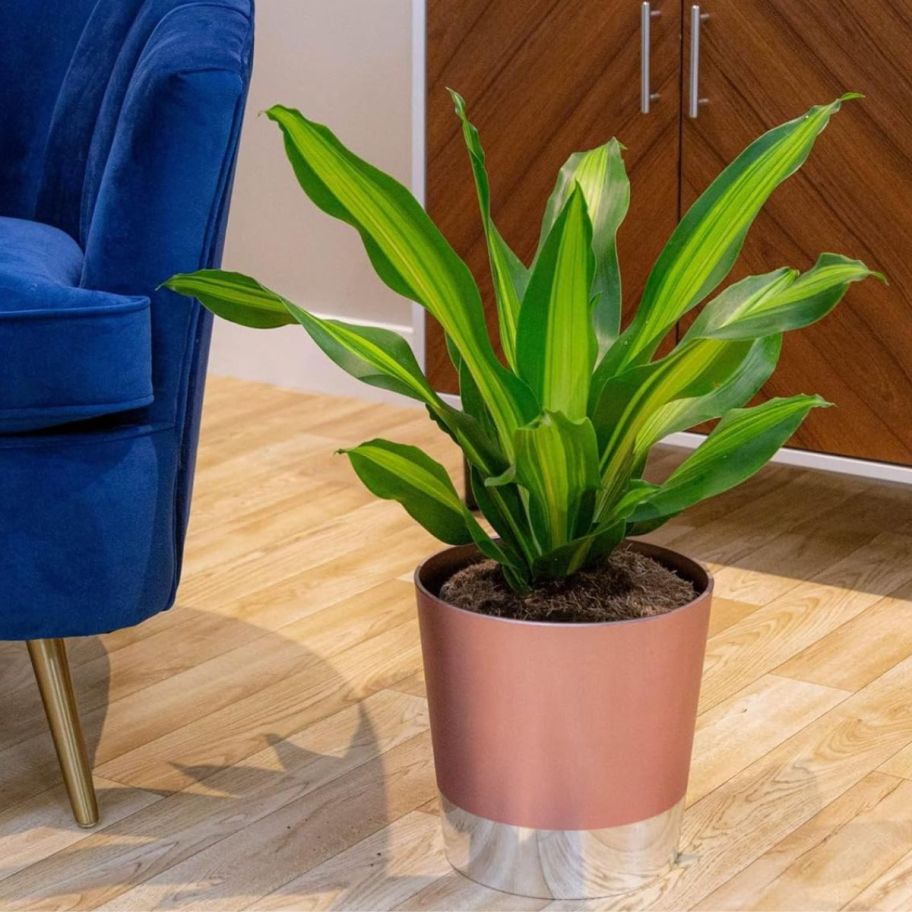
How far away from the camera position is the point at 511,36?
1942 mm

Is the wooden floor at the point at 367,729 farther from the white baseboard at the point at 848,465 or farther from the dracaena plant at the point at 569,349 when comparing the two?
the dracaena plant at the point at 569,349

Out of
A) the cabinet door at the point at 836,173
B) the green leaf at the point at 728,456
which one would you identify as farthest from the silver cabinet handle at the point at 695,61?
the green leaf at the point at 728,456

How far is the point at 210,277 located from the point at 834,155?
891mm

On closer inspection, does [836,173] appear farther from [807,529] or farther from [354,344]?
[354,344]

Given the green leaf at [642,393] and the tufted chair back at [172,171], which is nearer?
the green leaf at [642,393]

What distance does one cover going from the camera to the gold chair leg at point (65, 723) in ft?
4.29

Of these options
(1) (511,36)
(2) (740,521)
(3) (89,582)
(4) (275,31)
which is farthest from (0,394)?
(4) (275,31)

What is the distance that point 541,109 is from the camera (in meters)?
1.94

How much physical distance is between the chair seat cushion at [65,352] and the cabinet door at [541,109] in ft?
2.81

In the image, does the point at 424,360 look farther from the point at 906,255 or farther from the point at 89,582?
the point at 89,582

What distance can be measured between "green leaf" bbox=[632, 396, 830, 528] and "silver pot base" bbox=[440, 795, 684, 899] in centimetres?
25

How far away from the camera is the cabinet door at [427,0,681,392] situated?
1854 millimetres

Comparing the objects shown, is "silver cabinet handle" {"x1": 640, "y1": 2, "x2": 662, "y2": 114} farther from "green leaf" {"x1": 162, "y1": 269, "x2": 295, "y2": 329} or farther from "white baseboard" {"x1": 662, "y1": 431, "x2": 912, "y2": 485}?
"green leaf" {"x1": 162, "y1": 269, "x2": 295, "y2": 329}

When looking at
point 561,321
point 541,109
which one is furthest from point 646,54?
point 561,321
